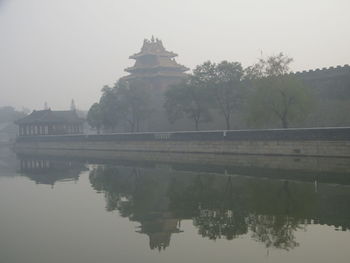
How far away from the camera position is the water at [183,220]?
848 centimetres

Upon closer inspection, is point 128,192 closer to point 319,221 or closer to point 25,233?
point 25,233

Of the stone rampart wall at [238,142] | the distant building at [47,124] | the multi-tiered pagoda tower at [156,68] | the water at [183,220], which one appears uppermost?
the multi-tiered pagoda tower at [156,68]

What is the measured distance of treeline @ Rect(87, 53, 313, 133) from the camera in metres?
28.8

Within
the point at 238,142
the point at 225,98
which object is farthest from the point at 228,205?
the point at 225,98

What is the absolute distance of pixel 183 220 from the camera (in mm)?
11297

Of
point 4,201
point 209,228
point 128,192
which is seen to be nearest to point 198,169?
point 128,192

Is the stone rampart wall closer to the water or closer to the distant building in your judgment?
the water

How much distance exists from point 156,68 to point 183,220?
4368 cm

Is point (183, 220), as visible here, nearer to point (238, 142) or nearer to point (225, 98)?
point (238, 142)

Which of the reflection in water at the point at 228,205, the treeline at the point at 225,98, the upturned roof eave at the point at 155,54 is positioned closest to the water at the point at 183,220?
the reflection in water at the point at 228,205

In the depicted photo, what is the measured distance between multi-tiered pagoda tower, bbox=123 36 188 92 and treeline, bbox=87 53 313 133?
712cm

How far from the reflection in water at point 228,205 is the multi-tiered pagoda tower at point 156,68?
34.3m

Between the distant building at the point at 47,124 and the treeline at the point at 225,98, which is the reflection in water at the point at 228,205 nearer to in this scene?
the treeline at the point at 225,98

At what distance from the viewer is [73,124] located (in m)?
57.2
